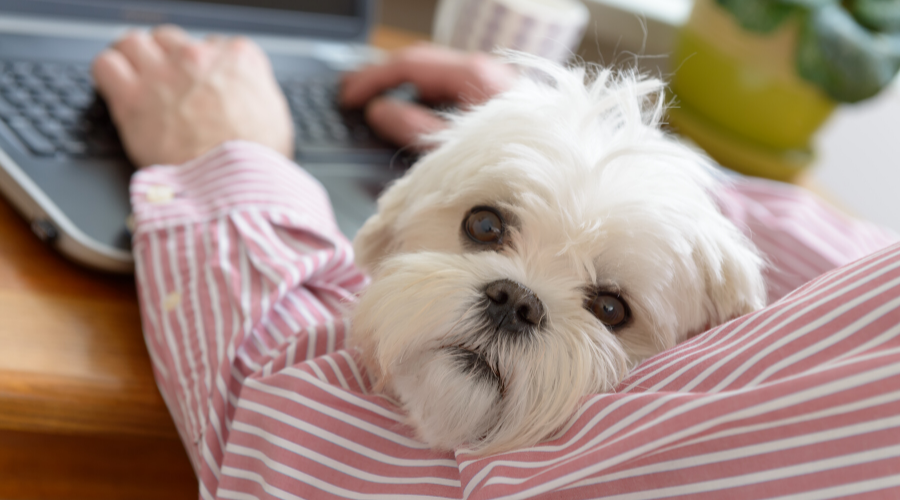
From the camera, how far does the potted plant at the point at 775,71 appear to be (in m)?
0.95

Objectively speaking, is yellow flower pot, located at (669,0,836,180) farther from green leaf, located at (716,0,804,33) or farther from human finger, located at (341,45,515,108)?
human finger, located at (341,45,515,108)

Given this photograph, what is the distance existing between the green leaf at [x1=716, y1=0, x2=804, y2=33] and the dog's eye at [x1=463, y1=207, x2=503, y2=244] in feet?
2.25

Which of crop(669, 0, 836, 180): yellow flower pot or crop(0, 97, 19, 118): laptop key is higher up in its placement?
crop(669, 0, 836, 180): yellow flower pot

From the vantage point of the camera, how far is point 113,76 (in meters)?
0.75

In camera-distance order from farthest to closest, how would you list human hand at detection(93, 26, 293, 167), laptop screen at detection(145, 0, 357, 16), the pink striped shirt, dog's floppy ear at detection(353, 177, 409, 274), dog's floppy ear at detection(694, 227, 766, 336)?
laptop screen at detection(145, 0, 357, 16) < human hand at detection(93, 26, 293, 167) < dog's floppy ear at detection(353, 177, 409, 274) < dog's floppy ear at detection(694, 227, 766, 336) < the pink striped shirt

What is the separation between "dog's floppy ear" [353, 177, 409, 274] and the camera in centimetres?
58

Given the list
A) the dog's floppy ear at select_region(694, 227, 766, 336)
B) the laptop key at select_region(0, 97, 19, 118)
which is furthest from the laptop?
the dog's floppy ear at select_region(694, 227, 766, 336)

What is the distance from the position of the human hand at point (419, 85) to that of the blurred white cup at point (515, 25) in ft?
0.37

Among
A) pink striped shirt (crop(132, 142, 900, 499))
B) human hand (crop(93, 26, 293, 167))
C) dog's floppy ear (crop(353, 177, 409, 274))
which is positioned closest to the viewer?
pink striped shirt (crop(132, 142, 900, 499))

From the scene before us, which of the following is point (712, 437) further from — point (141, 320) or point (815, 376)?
point (141, 320)

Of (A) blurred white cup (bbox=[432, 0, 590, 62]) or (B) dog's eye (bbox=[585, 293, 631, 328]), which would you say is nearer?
(B) dog's eye (bbox=[585, 293, 631, 328])

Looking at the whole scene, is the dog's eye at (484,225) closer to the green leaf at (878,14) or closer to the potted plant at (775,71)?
the potted plant at (775,71)

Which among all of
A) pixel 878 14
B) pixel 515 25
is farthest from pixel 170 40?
pixel 878 14

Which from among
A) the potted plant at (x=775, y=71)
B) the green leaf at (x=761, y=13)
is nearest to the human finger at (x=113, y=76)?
the potted plant at (x=775, y=71)
